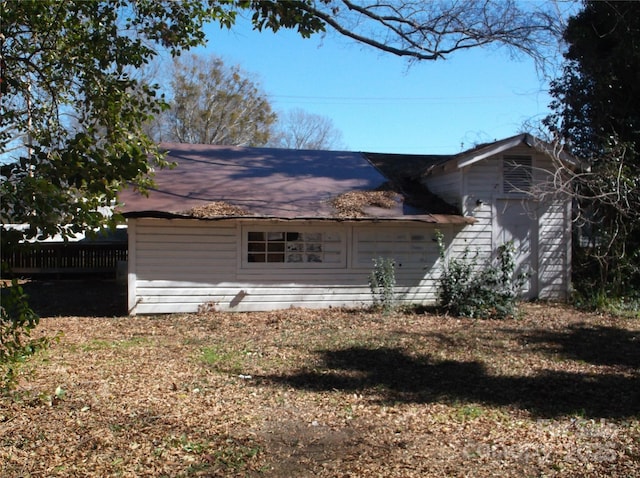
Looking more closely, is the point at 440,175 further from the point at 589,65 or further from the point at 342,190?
the point at 589,65

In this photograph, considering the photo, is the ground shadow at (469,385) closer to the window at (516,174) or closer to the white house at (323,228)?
the white house at (323,228)

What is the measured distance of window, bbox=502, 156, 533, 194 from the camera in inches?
513

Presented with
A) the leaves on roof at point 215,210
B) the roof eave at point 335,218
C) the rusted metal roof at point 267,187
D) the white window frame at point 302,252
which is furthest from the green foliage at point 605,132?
the leaves on roof at point 215,210

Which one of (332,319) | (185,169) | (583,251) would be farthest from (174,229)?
(583,251)

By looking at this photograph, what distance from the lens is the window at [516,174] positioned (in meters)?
13.0

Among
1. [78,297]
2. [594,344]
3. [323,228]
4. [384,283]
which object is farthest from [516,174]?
[78,297]

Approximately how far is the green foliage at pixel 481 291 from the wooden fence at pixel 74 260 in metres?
12.6

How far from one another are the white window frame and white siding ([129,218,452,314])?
3 cm

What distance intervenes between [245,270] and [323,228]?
1924 mm

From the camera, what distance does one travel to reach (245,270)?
11734 millimetres

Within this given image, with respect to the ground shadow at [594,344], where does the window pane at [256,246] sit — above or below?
above

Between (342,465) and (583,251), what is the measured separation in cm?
1218

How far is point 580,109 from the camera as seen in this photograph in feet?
49.4

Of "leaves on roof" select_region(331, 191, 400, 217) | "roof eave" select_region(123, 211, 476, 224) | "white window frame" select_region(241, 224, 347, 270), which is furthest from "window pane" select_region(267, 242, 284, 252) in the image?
"leaves on roof" select_region(331, 191, 400, 217)
